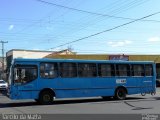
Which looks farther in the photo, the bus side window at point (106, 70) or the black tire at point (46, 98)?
the bus side window at point (106, 70)

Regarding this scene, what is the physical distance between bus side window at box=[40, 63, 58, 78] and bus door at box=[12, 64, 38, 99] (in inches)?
18.2

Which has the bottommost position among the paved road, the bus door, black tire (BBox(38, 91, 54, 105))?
the paved road

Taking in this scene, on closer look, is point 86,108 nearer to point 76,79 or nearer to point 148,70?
point 76,79

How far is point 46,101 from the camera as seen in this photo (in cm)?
2241

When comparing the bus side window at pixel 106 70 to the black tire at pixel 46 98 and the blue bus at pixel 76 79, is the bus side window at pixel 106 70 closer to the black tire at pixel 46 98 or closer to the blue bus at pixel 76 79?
the blue bus at pixel 76 79

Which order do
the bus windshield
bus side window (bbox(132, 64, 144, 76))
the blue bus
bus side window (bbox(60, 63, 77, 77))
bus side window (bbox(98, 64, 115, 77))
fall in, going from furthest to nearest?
bus side window (bbox(132, 64, 144, 76)) < bus side window (bbox(98, 64, 115, 77)) < bus side window (bbox(60, 63, 77, 77)) < the blue bus < the bus windshield

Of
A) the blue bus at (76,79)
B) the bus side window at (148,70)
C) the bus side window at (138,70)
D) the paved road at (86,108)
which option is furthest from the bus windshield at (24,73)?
the bus side window at (148,70)

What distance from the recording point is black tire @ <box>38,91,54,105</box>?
73.2 ft

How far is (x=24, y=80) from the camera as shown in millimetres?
21891

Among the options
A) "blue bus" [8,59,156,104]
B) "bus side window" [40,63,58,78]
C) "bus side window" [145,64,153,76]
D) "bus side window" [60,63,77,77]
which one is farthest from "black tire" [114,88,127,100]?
"bus side window" [40,63,58,78]

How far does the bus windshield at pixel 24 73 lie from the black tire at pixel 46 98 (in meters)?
1.10

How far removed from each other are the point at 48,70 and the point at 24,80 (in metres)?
1.65

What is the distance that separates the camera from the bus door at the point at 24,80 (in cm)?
2166

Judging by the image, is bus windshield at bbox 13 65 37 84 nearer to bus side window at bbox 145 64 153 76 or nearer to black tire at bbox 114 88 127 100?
black tire at bbox 114 88 127 100
